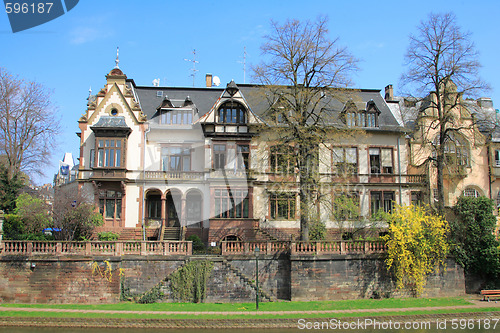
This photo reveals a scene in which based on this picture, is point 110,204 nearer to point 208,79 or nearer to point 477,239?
point 208,79

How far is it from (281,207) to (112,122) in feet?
52.4

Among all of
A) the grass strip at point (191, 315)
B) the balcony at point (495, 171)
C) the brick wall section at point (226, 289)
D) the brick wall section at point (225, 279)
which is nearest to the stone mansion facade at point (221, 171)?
the balcony at point (495, 171)

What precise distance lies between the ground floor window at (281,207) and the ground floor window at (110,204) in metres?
12.7

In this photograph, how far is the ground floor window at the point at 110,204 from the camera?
3662cm

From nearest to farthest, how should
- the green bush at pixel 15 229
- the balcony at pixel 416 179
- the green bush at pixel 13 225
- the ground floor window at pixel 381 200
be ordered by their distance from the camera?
the green bush at pixel 15 229, the green bush at pixel 13 225, the ground floor window at pixel 381 200, the balcony at pixel 416 179

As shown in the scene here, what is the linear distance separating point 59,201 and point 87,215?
2.17 meters

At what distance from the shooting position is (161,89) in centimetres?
4253

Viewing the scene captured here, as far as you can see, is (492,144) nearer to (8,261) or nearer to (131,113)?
(131,113)

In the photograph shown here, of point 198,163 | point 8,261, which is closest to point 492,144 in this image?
point 198,163

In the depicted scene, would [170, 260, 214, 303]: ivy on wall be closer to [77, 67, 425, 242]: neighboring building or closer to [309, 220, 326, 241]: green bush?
[77, 67, 425, 242]: neighboring building

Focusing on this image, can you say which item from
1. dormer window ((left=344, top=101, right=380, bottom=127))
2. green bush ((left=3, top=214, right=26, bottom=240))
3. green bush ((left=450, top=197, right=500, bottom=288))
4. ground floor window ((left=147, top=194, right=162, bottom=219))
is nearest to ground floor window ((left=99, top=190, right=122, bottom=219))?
ground floor window ((left=147, top=194, right=162, bottom=219))

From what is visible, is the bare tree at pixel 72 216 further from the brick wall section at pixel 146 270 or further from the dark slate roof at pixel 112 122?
the dark slate roof at pixel 112 122

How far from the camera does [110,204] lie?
3688 cm

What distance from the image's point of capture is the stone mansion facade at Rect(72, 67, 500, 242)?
36.4m
